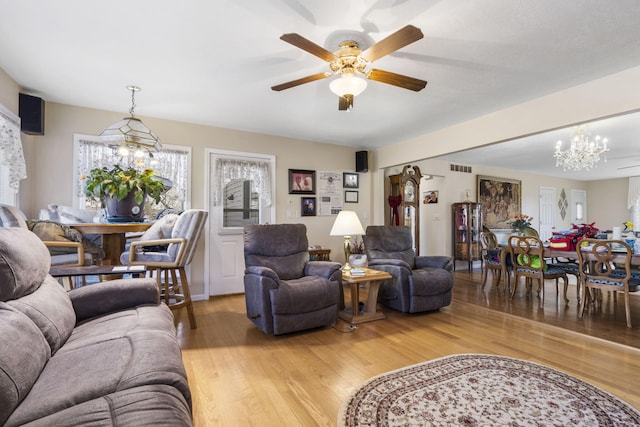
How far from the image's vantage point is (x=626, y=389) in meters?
1.94

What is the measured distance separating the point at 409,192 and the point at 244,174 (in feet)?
10.0

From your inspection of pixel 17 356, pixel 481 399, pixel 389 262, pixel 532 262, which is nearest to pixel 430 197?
pixel 532 262

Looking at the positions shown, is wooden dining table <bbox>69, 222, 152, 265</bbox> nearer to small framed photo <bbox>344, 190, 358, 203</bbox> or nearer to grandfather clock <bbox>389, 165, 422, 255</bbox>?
small framed photo <bbox>344, 190, 358, 203</bbox>

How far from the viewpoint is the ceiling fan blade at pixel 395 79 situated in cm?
214

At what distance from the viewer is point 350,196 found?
17.5 ft

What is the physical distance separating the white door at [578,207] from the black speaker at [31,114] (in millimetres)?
11850

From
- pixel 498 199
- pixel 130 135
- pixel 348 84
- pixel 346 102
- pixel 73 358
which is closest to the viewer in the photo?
pixel 73 358

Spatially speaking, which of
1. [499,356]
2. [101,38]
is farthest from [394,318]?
[101,38]

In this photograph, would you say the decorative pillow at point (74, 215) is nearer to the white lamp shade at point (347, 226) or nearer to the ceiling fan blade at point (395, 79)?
the white lamp shade at point (347, 226)

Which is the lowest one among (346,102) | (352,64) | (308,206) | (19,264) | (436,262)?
(436,262)

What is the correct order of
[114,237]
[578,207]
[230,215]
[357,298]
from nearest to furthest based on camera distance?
1. [114,237]
2. [357,298]
3. [230,215]
4. [578,207]

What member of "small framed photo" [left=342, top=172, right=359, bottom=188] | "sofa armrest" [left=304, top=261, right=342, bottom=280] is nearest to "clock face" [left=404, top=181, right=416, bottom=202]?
"small framed photo" [left=342, top=172, right=359, bottom=188]

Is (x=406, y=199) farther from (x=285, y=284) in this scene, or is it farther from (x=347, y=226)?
(x=285, y=284)

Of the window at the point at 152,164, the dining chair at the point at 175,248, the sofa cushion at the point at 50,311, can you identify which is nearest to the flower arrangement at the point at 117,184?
the dining chair at the point at 175,248
